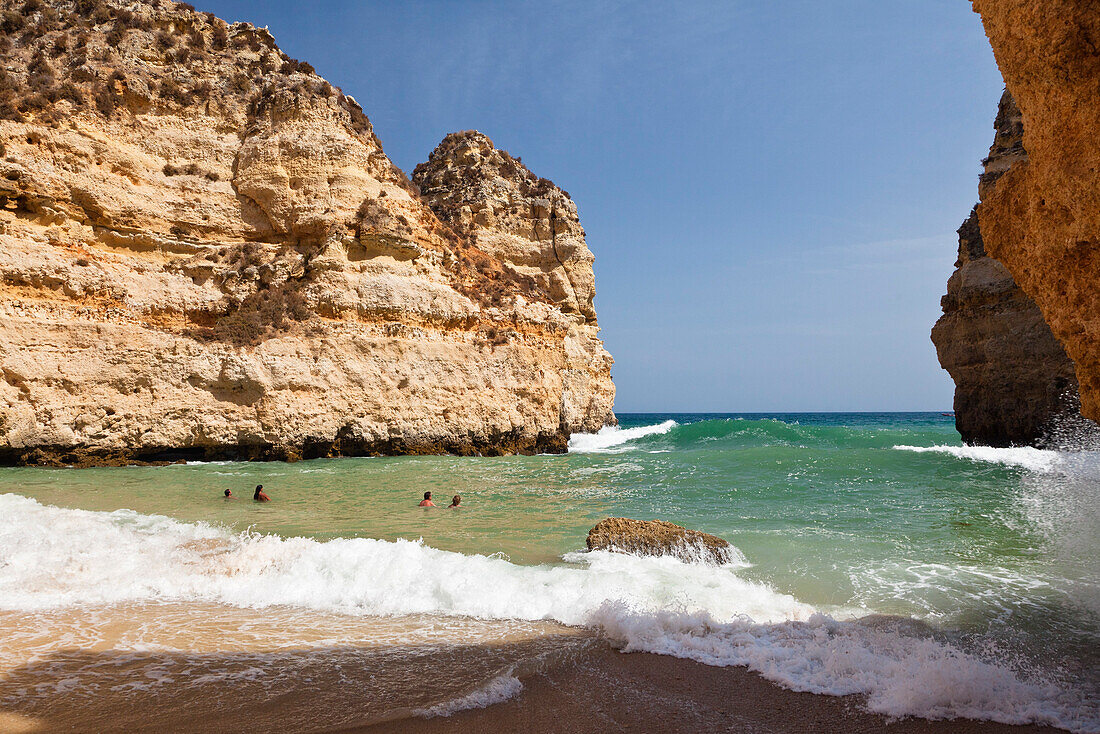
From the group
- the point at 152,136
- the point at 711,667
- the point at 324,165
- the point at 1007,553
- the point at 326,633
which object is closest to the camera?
the point at 711,667

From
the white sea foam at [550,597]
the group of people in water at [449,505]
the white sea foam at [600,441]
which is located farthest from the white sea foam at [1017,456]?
the group of people in water at [449,505]

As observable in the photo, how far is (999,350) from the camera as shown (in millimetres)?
20375

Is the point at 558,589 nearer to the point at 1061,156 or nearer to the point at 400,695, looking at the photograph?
the point at 400,695

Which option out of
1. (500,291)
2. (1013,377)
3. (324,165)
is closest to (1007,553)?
(1013,377)

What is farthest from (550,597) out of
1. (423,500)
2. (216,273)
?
(216,273)

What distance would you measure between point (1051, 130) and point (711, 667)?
436 centimetres

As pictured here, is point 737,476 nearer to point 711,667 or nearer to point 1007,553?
point 1007,553

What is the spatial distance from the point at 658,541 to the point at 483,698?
4.25 m

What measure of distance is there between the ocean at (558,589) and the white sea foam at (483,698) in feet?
0.05

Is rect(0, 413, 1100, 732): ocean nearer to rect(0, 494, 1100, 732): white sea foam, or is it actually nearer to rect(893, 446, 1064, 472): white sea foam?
rect(0, 494, 1100, 732): white sea foam

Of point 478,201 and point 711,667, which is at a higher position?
point 478,201

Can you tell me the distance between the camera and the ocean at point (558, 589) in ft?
12.5

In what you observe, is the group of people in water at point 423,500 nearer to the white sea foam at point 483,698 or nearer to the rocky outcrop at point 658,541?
the rocky outcrop at point 658,541

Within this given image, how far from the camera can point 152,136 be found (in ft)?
65.5
